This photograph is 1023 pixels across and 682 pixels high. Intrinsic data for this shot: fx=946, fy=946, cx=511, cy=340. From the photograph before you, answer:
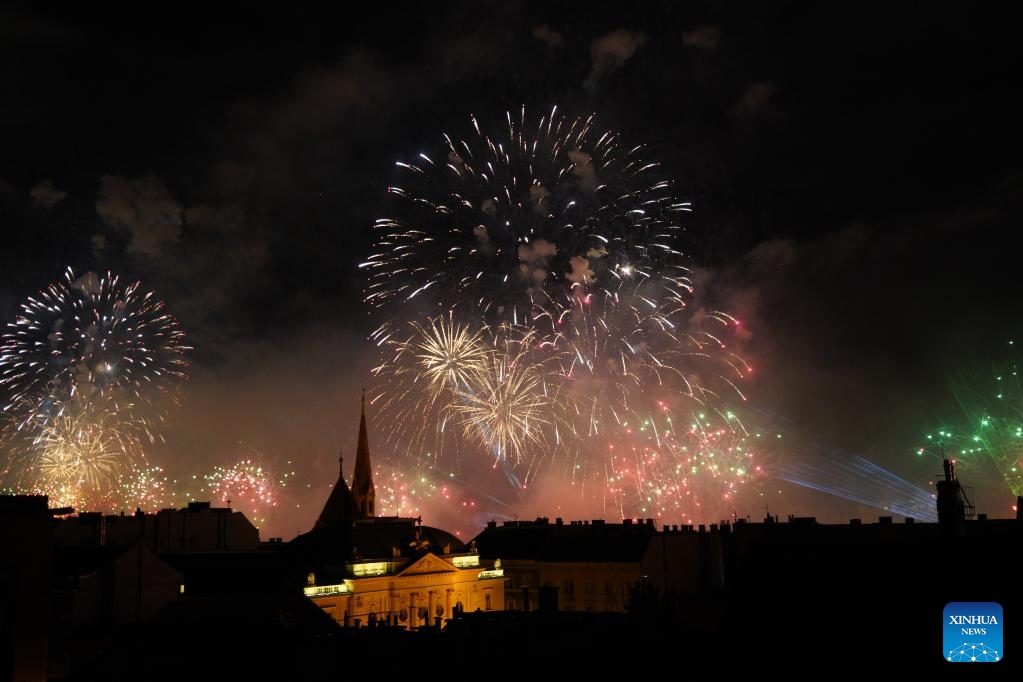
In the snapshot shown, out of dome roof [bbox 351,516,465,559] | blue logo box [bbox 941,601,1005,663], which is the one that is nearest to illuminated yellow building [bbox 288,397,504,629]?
dome roof [bbox 351,516,465,559]

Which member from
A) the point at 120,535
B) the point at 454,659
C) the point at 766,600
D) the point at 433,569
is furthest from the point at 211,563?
the point at 766,600

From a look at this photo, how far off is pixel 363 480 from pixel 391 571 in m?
21.8

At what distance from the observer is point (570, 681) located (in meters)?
25.7

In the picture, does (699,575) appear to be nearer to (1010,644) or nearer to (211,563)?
(211,563)

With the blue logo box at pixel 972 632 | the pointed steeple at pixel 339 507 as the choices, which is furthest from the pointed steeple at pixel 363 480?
the blue logo box at pixel 972 632

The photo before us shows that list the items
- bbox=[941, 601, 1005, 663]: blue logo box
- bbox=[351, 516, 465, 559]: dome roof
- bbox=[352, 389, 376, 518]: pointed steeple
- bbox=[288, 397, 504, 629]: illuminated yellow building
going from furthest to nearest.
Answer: bbox=[352, 389, 376, 518]: pointed steeple
bbox=[351, 516, 465, 559]: dome roof
bbox=[288, 397, 504, 629]: illuminated yellow building
bbox=[941, 601, 1005, 663]: blue logo box

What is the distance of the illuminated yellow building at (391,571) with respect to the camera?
82812 millimetres

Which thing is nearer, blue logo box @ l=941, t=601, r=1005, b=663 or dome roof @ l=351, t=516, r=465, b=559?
blue logo box @ l=941, t=601, r=1005, b=663

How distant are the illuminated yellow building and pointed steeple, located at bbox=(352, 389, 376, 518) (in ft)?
16.8

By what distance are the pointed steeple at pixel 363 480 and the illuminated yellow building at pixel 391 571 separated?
5.12 metres

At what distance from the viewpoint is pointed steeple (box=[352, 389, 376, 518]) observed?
108 metres

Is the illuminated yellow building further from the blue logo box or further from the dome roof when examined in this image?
the blue logo box

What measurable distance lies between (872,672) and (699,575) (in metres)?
56.1

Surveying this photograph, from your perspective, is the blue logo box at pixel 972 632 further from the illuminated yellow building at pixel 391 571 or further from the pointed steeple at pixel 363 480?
the pointed steeple at pixel 363 480
